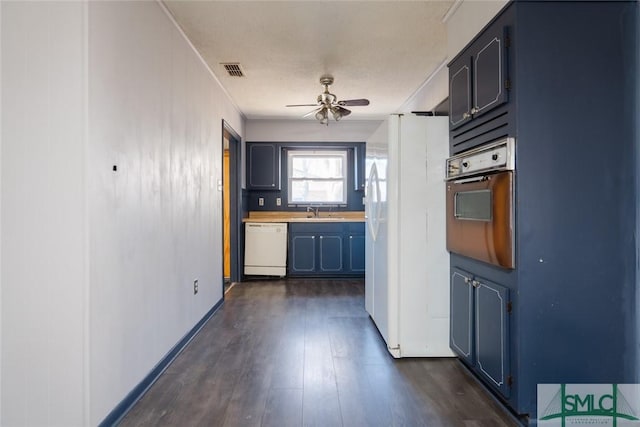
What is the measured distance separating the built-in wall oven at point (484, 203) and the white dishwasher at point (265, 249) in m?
3.27

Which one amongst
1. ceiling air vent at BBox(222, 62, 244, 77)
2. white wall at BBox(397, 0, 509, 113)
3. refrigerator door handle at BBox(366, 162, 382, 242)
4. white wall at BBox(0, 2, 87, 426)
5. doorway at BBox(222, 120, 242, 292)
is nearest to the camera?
white wall at BBox(0, 2, 87, 426)

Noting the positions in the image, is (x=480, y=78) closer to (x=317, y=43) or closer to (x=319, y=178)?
(x=317, y=43)

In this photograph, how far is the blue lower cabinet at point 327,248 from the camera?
5.34m

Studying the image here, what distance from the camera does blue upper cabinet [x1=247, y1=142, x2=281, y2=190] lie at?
18.3 feet

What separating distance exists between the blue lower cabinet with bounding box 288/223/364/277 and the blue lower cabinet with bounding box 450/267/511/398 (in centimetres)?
294

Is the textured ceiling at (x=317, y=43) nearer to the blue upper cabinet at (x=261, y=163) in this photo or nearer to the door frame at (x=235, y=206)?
the door frame at (x=235, y=206)

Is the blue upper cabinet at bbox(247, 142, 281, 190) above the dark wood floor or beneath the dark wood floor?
above

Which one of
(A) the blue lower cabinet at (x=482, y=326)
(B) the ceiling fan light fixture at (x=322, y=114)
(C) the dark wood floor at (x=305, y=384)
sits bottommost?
(C) the dark wood floor at (x=305, y=384)

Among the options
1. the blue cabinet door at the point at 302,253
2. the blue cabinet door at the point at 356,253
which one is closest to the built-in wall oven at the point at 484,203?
the blue cabinet door at the point at 356,253

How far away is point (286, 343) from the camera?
2828 mm

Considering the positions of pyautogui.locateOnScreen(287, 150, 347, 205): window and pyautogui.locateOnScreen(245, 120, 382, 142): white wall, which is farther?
pyautogui.locateOnScreen(287, 150, 347, 205): window

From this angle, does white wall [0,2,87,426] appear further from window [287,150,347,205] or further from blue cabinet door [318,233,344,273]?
window [287,150,347,205]

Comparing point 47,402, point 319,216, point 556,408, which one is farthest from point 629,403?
point 319,216

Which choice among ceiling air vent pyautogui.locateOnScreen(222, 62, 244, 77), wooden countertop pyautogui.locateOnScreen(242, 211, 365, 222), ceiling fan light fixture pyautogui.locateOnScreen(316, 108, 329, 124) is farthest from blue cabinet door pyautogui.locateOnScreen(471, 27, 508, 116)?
wooden countertop pyautogui.locateOnScreen(242, 211, 365, 222)
